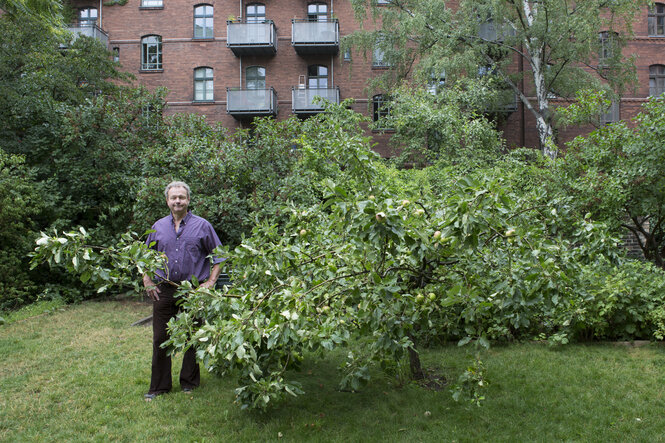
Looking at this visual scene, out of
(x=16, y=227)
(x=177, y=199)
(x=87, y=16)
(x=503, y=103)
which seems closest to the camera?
(x=177, y=199)

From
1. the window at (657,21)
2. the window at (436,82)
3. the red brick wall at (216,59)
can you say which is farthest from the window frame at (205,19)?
the window at (657,21)

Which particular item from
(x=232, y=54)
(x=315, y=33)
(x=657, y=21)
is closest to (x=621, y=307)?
(x=315, y=33)

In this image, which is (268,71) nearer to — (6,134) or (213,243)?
(6,134)

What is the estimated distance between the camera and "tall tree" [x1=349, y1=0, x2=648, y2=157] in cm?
1678

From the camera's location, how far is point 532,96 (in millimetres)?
21875

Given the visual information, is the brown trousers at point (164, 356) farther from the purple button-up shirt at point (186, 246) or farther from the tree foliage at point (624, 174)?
the tree foliage at point (624, 174)

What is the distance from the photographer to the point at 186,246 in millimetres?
4582

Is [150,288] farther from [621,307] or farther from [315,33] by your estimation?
[315,33]

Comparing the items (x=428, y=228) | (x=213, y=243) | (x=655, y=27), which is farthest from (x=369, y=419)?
(x=655, y=27)

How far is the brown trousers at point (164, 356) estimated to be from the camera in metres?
4.56

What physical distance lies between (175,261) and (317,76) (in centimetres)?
1963

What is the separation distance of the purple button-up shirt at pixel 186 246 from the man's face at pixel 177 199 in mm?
129

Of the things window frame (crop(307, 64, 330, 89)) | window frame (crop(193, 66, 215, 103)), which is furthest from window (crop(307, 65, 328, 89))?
window frame (crop(193, 66, 215, 103))

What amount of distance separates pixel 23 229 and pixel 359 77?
1597cm
